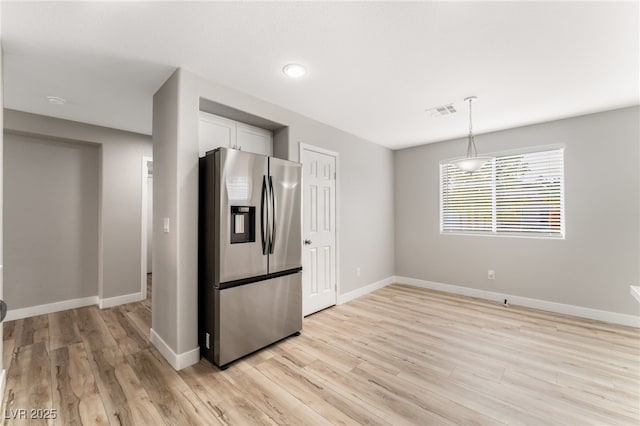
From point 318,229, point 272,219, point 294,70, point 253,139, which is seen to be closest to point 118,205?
point 253,139

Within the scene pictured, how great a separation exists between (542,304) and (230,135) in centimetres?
461

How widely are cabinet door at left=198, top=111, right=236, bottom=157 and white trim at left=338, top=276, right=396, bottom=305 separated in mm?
2612

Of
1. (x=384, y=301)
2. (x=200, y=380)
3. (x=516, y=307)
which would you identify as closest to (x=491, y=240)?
(x=516, y=307)

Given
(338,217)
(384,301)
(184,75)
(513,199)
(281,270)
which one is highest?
(184,75)

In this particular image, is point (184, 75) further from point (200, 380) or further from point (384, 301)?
point (384, 301)

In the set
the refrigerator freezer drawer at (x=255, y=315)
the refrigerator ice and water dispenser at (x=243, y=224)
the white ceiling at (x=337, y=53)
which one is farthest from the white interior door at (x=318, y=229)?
the refrigerator ice and water dispenser at (x=243, y=224)

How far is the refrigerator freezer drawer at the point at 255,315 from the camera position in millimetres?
2383

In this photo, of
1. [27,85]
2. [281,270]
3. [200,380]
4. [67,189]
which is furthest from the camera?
[67,189]

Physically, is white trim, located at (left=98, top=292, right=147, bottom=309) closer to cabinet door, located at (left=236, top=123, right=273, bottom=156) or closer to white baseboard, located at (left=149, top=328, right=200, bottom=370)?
white baseboard, located at (left=149, top=328, right=200, bottom=370)

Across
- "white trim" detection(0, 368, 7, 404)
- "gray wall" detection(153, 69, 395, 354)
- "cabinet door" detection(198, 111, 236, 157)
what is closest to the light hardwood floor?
"white trim" detection(0, 368, 7, 404)

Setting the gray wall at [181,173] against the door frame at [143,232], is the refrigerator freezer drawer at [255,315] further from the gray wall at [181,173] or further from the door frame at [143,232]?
the door frame at [143,232]

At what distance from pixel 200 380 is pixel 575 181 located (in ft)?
15.7

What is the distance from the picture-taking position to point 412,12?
5.79ft

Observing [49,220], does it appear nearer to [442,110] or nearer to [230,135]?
[230,135]
